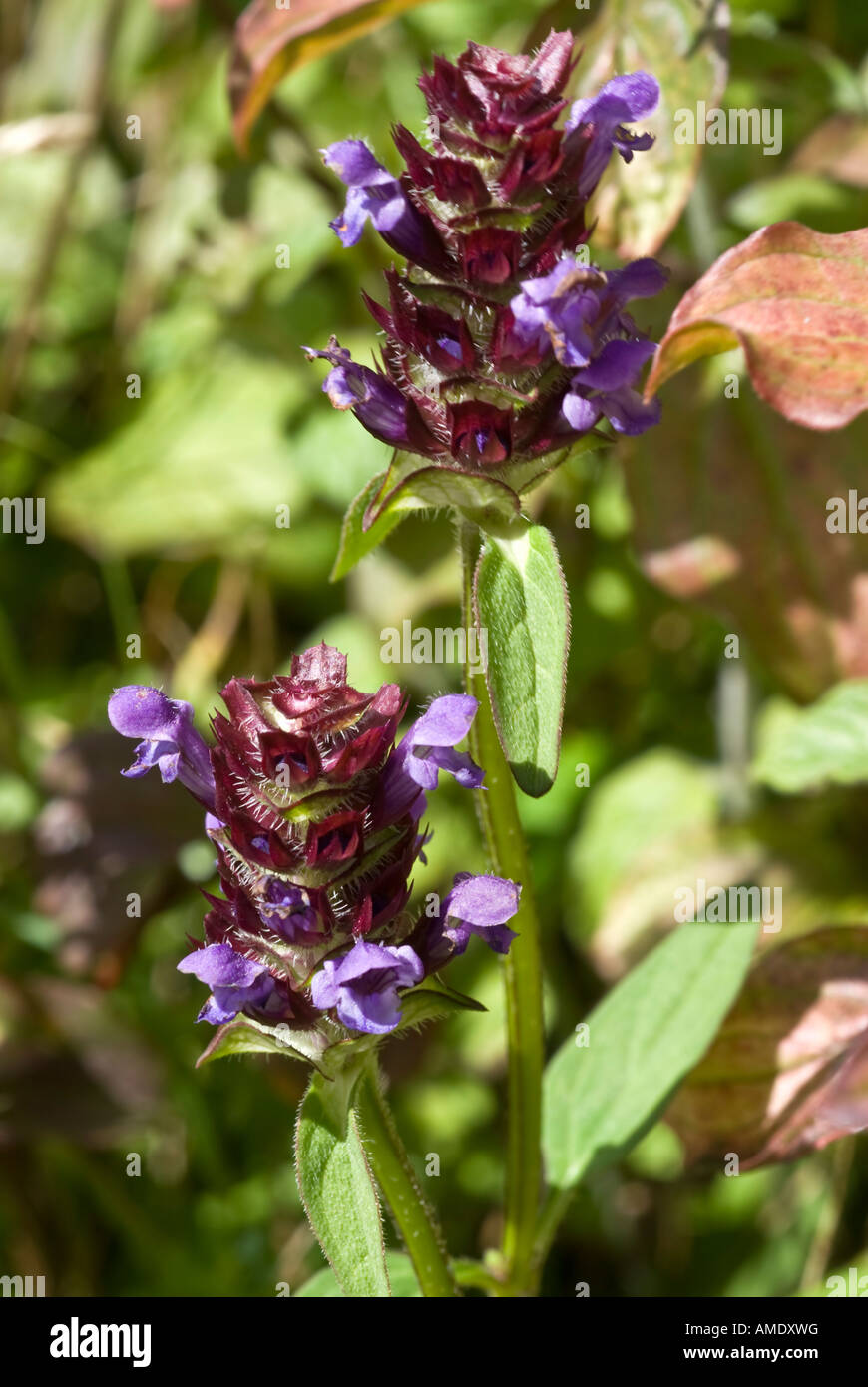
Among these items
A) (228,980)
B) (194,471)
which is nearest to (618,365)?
(228,980)

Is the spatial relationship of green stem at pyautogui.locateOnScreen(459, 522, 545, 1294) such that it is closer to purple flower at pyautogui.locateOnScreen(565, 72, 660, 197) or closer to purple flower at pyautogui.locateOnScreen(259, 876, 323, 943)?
purple flower at pyautogui.locateOnScreen(259, 876, 323, 943)

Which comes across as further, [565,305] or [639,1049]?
[639,1049]

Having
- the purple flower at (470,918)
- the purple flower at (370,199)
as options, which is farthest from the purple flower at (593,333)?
the purple flower at (470,918)

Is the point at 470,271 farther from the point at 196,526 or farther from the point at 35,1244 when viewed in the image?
the point at 35,1244

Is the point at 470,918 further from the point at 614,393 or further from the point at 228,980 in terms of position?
the point at 614,393

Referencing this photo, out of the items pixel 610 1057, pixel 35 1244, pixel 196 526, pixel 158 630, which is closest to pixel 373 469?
pixel 196 526

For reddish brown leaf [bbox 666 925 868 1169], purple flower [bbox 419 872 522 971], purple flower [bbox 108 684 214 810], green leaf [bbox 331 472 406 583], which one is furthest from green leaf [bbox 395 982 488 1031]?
reddish brown leaf [bbox 666 925 868 1169]
